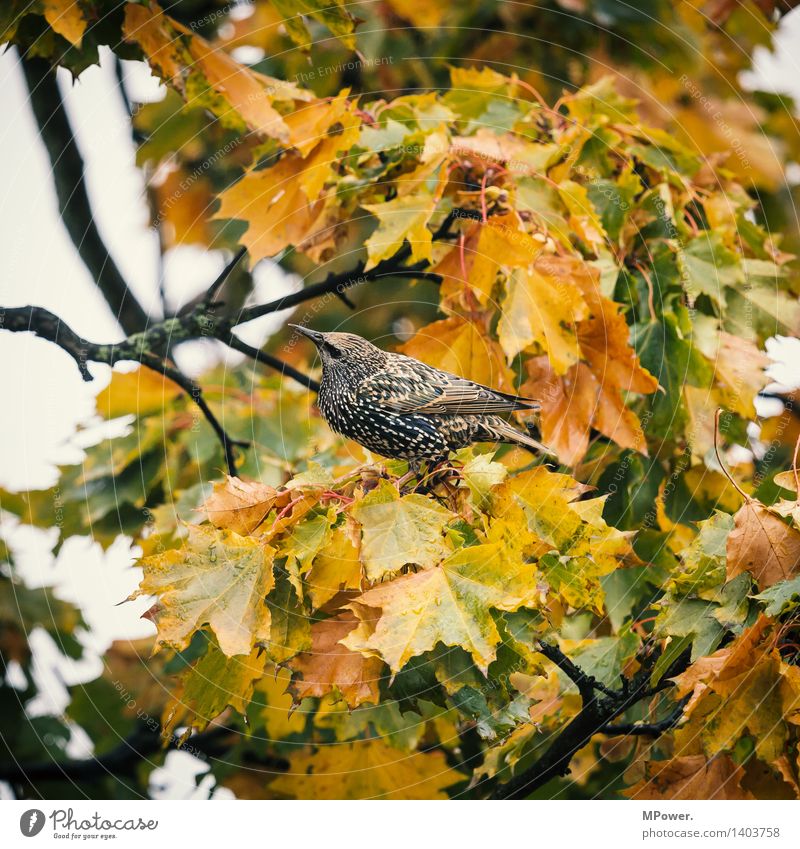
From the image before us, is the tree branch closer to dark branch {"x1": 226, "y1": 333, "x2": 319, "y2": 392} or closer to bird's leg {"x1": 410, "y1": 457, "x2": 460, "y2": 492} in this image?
bird's leg {"x1": 410, "y1": 457, "x2": 460, "y2": 492}

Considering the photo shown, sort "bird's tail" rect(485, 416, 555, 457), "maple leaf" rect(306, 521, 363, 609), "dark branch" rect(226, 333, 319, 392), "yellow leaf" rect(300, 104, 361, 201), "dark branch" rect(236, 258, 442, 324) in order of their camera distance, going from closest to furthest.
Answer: "maple leaf" rect(306, 521, 363, 609) < "bird's tail" rect(485, 416, 555, 457) < "yellow leaf" rect(300, 104, 361, 201) < "dark branch" rect(236, 258, 442, 324) < "dark branch" rect(226, 333, 319, 392)

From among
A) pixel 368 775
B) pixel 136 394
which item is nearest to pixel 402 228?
pixel 136 394

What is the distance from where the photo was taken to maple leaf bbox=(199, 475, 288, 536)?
6.89 feet

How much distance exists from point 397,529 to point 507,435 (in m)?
0.69

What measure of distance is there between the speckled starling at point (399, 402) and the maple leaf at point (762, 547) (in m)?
0.63

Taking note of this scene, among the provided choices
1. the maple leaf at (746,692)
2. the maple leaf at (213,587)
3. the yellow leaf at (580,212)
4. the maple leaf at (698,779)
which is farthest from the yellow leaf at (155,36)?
the maple leaf at (698,779)

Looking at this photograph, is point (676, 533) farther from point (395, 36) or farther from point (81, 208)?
point (395, 36)

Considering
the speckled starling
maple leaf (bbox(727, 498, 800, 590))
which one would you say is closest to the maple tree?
maple leaf (bbox(727, 498, 800, 590))

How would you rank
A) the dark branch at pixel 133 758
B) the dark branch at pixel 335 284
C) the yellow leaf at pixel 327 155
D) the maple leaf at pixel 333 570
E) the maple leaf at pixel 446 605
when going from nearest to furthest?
the maple leaf at pixel 446 605, the maple leaf at pixel 333 570, the yellow leaf at pixel 327 155, the dark branch at pixel 335 284, the dark branch at pixel 133 758

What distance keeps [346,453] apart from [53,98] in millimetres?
1576

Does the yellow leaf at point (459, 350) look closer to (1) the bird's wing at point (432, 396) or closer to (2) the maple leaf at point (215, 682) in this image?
(1) the bird's wing at point (432, 396)

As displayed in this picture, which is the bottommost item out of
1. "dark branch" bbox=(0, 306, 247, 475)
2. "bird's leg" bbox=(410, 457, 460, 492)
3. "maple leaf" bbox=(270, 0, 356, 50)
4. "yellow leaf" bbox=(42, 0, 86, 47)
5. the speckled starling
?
"bird's leg" bbox=(410, 457, 460, 492)

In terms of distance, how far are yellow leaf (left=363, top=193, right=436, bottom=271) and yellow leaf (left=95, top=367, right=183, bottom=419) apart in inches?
46.5

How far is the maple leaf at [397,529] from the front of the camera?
1962 millimetres
